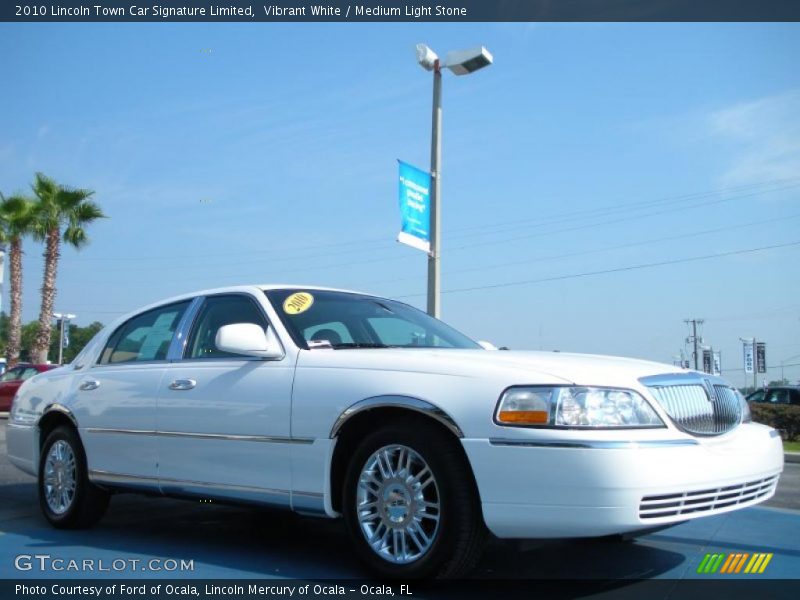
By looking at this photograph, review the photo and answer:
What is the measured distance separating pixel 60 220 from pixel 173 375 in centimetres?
3092

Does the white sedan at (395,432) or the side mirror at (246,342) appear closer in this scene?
the white sedan at (395,432)

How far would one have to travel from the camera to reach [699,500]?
382 centimetres

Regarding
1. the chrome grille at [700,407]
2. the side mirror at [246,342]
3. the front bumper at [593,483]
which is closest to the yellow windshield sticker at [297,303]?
the side mirror at [246,342]

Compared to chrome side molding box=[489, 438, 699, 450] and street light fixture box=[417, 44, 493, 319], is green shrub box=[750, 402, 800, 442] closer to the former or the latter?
street light fixture box=[417, 44, 493, 319]

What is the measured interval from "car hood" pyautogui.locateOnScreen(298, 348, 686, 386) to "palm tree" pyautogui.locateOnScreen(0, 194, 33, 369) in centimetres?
3183

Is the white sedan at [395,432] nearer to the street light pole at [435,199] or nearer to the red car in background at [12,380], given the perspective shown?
the street light pole at [435,199]

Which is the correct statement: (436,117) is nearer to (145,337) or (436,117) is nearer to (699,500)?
(145,337)

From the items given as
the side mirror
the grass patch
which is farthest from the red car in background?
the side mirror

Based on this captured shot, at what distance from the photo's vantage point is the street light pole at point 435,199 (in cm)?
1286

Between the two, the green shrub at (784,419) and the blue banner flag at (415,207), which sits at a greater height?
the blue banner flag at (415,207)

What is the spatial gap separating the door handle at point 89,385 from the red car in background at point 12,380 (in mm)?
15246

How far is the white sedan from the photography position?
3713mm

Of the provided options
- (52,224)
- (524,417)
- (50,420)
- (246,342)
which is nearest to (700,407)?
(524,417)

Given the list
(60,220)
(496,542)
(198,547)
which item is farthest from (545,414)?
(60,220)
